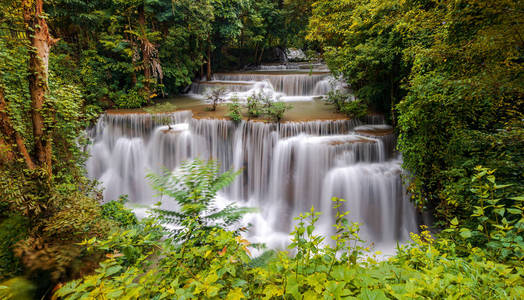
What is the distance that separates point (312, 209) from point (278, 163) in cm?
584

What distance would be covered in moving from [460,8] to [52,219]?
24.2 ft

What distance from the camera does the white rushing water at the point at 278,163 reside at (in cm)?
667

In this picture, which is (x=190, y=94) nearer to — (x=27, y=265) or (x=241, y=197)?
(x=241, y=197)

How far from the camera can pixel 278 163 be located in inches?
300

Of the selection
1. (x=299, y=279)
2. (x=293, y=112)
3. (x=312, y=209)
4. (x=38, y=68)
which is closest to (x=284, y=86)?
(x=293, y=112)

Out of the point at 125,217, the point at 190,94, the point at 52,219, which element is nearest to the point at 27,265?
the point at 52,219

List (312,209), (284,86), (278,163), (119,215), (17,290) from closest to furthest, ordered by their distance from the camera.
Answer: (312,209), (17,290), (119,215), (278,163), (284,86)

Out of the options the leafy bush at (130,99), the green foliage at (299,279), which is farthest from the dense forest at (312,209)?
the leafy bush at (130,99)

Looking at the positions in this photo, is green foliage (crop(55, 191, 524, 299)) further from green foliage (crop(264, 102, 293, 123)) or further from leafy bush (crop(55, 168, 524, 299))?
green foliage (crop(264, 102, 293, 123))

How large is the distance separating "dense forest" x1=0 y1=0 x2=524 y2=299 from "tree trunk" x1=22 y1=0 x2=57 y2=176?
20mm

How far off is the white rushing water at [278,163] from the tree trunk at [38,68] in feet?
14.5

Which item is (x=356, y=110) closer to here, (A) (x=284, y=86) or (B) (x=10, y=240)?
(A) (x=284, y=86)

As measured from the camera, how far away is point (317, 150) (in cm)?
716

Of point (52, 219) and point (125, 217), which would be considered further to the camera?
point (125, 217)
